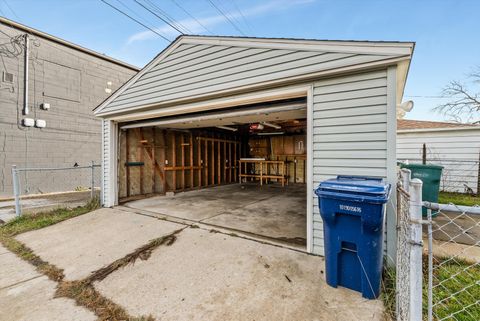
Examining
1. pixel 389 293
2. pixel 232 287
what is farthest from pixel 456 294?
pixel 232 287

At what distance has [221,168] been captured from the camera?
1049 cm

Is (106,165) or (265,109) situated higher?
(265,109)

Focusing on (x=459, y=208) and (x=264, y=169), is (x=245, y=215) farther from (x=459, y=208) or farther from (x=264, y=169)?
(x=264, y=169)

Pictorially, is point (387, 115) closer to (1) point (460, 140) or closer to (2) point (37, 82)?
(1) point (460, 140)

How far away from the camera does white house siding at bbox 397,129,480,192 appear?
701 centimetres

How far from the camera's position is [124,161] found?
657 centimetres

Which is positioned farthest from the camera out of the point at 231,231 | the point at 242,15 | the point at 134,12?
the point at 242,15

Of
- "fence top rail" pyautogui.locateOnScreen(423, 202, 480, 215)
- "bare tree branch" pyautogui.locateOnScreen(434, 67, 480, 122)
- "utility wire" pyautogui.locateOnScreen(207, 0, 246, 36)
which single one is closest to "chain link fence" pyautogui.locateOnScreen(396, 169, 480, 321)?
"fence top rail" pyautogui.locateOnScreen(423, 202, 480, 215)

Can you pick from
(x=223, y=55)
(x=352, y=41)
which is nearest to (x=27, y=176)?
(x=223, y=55)

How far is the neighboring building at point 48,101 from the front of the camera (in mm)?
6914

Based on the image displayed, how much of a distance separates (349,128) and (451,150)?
7.51 meters

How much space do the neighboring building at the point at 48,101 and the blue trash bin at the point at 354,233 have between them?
9615mm

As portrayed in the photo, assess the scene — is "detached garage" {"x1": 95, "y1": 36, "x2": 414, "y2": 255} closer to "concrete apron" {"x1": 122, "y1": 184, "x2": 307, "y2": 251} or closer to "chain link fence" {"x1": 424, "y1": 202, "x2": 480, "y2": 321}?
"concrete apron" {"x1": 122, "y1": 184, "x2": 307, "y2": 251}

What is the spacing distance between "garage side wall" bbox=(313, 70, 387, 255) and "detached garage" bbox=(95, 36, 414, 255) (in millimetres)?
12
